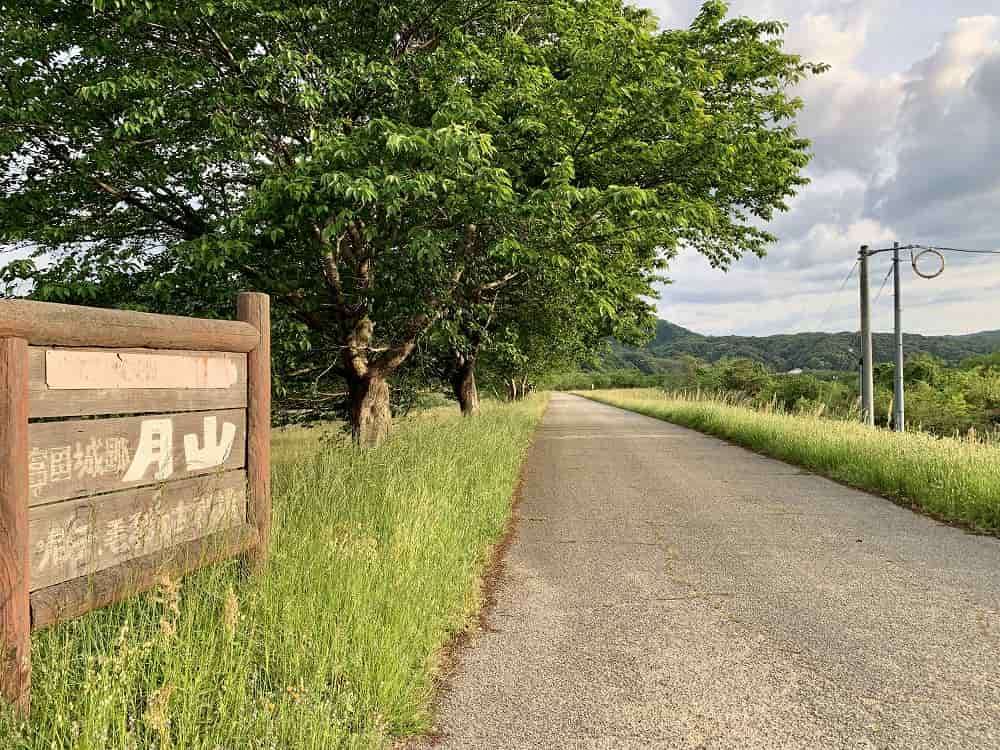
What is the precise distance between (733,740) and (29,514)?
291 cm

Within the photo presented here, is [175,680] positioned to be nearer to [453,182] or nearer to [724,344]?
[453,182]

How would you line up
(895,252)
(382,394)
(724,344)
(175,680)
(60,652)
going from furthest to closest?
(724,344)
(895,252)
(382,394)
(60,652)
(175,680)

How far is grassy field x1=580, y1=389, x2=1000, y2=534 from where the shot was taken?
715cm

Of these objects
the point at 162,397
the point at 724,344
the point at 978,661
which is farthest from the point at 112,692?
the point at 724,344

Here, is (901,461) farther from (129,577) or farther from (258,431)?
(129,577)

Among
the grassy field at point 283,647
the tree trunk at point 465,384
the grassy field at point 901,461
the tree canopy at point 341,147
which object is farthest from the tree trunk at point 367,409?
the tree trunk at point 465,384

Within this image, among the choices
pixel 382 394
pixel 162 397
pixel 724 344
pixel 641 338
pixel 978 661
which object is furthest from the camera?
pixel 724 344

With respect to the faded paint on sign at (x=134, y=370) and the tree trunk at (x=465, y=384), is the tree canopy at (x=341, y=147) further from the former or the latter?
the tree trunk at (x=465, y=384)

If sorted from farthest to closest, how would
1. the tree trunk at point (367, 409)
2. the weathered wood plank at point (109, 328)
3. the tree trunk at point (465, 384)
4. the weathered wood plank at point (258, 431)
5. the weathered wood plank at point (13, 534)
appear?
the tree trunk at point (465, 384)
the tree trunk at point (367, 409)
the weathered wood plank at point (258, 431)
the weathered wood plank at point (109, 328)
the weathered wood plank at point (13, 534)

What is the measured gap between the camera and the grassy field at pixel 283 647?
2.28m

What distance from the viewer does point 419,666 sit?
321 centimetres

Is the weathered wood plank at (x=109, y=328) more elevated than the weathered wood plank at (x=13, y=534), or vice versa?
the weathered wood plank at (x=109, y=328)

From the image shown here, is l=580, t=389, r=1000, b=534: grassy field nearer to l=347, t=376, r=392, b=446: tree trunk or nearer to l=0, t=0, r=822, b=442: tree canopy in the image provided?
l=0, t=0, r=822, b=442: tree canopy

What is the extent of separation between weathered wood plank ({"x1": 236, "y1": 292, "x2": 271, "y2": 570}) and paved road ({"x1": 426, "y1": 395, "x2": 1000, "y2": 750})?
1.34 metres
